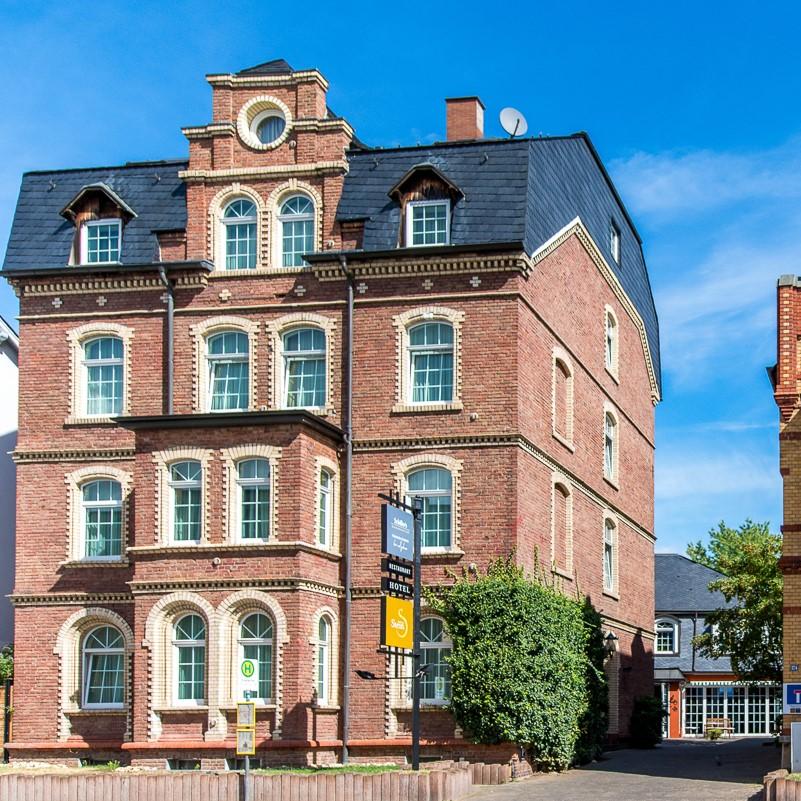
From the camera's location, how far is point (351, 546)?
38.8 metres

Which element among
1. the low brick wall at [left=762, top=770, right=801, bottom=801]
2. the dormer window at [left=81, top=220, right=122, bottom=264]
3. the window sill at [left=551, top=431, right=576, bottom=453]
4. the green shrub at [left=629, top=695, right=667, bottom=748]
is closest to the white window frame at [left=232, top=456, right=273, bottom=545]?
the dormer window at [left=81, top=220, right=122, bottom=264]

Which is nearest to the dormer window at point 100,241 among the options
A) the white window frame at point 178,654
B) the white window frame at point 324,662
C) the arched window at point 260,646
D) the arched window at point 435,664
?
the white window frame at point 178,654

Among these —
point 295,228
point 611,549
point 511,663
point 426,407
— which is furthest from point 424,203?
point 611,549

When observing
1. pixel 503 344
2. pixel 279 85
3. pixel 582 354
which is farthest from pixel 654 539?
pixel 279 85

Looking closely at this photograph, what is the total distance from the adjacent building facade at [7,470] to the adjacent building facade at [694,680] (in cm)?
3131

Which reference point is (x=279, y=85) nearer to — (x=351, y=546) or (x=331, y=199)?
(x=331, y=199)

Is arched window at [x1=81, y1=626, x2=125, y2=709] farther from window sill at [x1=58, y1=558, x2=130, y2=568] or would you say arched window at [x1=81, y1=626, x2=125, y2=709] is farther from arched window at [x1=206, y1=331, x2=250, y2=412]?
arched window at [x1=206, y1=331, x2=250, y2=412]

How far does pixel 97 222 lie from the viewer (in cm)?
4169

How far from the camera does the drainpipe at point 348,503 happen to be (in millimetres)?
38125

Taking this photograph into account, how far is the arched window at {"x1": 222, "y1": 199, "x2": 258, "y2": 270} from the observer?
133 ft

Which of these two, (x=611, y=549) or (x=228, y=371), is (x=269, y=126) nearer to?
(x=228, y=371)

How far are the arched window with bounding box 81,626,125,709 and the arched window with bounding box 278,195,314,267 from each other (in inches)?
378

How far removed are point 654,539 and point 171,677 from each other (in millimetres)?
20418

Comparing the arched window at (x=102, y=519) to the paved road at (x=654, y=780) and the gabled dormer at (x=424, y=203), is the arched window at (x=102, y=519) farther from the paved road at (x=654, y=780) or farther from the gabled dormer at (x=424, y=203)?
the paved road at (x=654, y=780)
